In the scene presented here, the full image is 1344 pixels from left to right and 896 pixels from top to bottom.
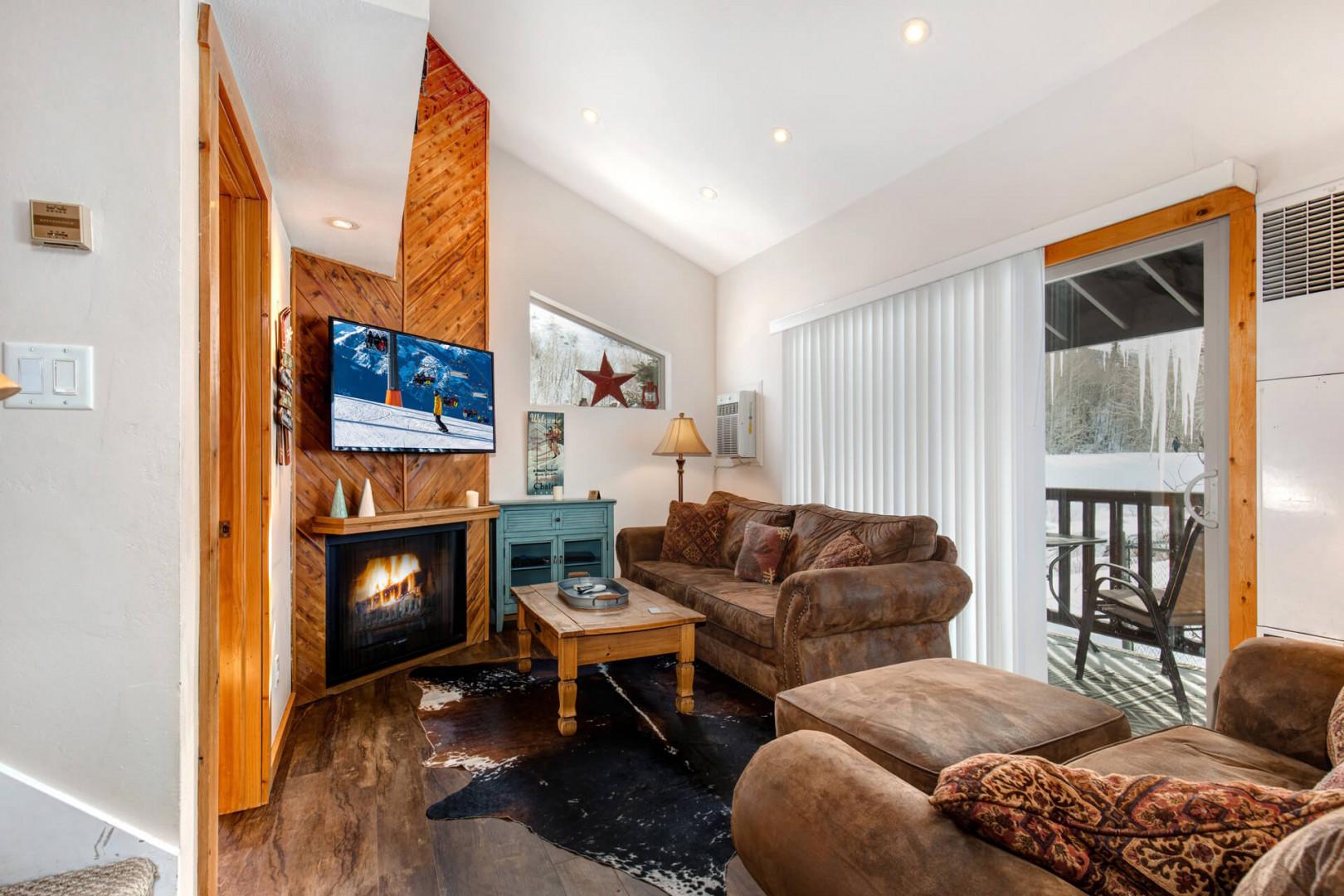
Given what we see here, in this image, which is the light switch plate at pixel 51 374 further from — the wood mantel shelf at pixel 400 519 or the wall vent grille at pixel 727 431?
the wall vent grille at pixel 727 431

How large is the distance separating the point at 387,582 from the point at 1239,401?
13.0 feet

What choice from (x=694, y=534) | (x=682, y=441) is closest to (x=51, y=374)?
(x=694, y=534)

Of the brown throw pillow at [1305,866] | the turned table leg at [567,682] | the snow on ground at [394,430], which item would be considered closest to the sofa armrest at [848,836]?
the brown throw pillow at [1305,866]

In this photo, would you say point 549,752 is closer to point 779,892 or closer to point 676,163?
point 779,892

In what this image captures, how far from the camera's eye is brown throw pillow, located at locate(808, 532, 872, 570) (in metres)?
3.09

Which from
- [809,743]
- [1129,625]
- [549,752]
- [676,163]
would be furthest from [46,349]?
[676,163]

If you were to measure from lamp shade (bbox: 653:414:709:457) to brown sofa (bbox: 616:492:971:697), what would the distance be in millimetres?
1517

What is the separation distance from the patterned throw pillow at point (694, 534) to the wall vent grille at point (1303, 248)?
2.99 metres

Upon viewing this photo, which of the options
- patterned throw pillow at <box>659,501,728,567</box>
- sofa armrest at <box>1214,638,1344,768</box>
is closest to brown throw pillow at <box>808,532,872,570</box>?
patterned throw pillow at <box>659,501,728,567</box>

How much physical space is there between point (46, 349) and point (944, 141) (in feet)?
11.8

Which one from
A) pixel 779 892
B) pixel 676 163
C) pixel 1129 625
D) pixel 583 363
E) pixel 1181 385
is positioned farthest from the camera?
pixel 583 363

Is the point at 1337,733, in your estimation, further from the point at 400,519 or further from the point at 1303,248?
the point at 400,519

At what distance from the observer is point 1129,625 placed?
276cm

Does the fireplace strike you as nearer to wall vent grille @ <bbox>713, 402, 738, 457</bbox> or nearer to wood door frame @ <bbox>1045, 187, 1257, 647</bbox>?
wall vent grille @ <bbox>713, 402, 738, 457</bbox>
